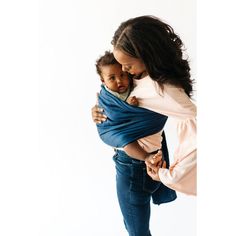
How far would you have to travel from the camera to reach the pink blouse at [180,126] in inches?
49.2

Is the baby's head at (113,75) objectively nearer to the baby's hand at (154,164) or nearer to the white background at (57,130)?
the baby's hand at (154,164)

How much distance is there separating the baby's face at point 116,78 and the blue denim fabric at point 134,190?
0.72ft

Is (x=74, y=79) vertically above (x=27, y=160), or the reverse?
(x=74, y=79)

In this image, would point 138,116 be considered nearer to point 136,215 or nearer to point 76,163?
point 136,215

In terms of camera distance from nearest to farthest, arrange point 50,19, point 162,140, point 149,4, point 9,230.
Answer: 1. point 162,140
2. point 149,4
3. point 50,19
4. point 9,230

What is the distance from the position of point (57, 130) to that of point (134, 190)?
0.91 meters

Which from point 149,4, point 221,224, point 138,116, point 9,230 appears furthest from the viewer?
point 9,230

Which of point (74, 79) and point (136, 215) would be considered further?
point (74, 79)

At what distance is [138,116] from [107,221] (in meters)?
1.09

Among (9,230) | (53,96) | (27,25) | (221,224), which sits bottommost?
(9,230)

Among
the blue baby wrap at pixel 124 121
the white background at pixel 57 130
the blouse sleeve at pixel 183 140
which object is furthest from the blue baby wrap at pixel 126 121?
the white background at pixel 57 130

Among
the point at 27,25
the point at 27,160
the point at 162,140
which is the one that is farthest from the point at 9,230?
the point at 162,140

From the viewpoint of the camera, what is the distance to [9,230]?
2.56 meters

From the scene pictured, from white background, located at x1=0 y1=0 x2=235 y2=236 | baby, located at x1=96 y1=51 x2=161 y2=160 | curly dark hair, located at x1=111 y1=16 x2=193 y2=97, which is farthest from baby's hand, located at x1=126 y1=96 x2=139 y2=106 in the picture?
white background, located at x1=0 y1=0 x2=235 y2=236
